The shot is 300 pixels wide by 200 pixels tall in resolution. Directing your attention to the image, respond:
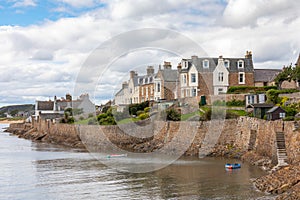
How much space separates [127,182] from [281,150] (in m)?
8.04

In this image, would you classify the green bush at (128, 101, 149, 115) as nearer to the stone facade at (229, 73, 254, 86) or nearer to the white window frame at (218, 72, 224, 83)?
the white window frame at (218, 72, 224, 83)

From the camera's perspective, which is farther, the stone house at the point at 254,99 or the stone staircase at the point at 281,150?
the stone house at the point at 254,99

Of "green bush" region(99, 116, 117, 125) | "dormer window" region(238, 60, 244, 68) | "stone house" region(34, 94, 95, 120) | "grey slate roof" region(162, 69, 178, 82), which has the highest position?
"dormer window" region(238, 60, 244, 68)

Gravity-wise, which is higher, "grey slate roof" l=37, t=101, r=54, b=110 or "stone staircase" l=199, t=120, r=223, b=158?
"grey slate roof" l=37, t=101, r=54, b=110

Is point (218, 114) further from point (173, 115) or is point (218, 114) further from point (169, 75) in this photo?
point (169, 75)

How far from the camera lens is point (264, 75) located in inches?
1849

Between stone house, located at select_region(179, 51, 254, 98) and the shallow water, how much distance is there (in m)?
17.4

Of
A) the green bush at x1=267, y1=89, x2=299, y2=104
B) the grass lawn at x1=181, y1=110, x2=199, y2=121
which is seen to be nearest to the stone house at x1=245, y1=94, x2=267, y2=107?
the green bush at x1=267, y1=89, x2=299, y2=104

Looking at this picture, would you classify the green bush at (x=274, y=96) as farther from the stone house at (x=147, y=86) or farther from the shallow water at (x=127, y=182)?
the stone house at (x=147, y=86)

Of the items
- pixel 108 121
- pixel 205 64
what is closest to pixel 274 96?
pixel 205 64

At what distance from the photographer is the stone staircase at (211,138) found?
3162 centimetres

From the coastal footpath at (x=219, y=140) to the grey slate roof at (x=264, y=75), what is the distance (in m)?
13.9

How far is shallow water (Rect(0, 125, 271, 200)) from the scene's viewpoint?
1855 cm

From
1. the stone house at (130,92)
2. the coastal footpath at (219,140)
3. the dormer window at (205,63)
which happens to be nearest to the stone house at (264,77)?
the dormer window at (205,63)
